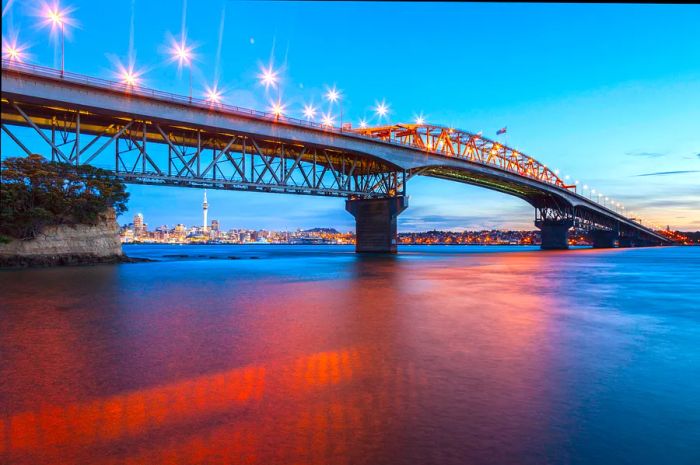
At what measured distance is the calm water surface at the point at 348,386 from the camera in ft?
17.3

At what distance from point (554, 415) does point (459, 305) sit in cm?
1117

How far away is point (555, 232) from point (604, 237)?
3889 centimetres

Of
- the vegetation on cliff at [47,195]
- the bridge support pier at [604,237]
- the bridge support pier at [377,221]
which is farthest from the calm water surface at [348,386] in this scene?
the bridge support pier at [604,237]

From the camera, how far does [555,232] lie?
118000 mm

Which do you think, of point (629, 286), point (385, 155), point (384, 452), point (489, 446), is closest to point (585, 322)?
point (489, 446)

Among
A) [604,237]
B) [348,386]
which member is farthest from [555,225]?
[348,386]

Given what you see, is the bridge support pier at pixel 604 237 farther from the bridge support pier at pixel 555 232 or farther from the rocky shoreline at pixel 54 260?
the rocky shoreline at pixel 54 260

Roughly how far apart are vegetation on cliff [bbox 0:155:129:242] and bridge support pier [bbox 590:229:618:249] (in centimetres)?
14211

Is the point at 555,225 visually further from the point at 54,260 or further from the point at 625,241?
the point at 54,260

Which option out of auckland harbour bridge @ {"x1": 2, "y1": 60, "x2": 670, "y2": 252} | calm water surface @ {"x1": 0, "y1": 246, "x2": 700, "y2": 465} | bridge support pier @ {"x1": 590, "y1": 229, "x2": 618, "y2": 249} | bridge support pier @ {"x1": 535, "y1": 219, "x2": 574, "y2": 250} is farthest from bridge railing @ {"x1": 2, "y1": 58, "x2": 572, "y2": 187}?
bridge support pier @ {"x1": 590, "y1": 229, "x2": 618, "y2": 249}

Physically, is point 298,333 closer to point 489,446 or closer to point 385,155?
point 489,446

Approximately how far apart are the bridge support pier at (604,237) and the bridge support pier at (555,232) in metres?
30.6

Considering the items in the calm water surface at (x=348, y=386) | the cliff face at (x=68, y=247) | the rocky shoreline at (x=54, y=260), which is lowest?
the calm water surface at (x=348, y=386)

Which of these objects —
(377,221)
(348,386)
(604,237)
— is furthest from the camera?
(604,237)
